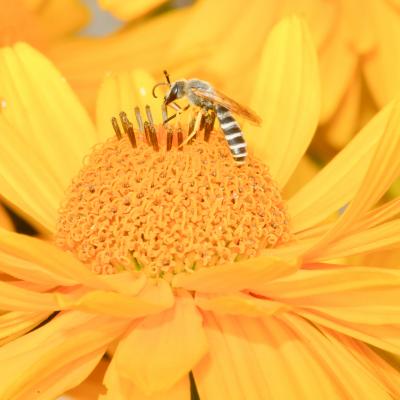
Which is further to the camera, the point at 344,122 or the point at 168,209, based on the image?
the point at 344,122

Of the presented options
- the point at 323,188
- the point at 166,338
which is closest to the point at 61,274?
the point at 166,338

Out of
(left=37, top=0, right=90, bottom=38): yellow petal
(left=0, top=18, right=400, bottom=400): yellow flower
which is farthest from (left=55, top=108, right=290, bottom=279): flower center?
(left=37, top=0, right=90, bottom=38): yellow petal

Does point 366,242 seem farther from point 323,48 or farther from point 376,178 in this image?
point 323,48

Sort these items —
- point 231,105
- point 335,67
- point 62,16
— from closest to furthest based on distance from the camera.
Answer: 1. point 231,105
2. point 335,67
3. point 62,16

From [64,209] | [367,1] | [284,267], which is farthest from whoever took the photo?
[367,1]

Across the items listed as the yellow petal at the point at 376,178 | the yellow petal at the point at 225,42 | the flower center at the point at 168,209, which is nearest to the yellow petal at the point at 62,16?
the yellow petal at the point at 225,42

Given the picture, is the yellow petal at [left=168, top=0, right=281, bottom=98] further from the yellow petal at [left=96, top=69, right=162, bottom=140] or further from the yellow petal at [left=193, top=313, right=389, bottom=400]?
the yellow petal at [left=193, top=313, right=389, bottom=400]

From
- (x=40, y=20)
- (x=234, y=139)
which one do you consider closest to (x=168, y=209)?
(x=234, y=139)

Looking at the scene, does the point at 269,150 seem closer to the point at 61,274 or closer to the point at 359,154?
the point at 359,154
